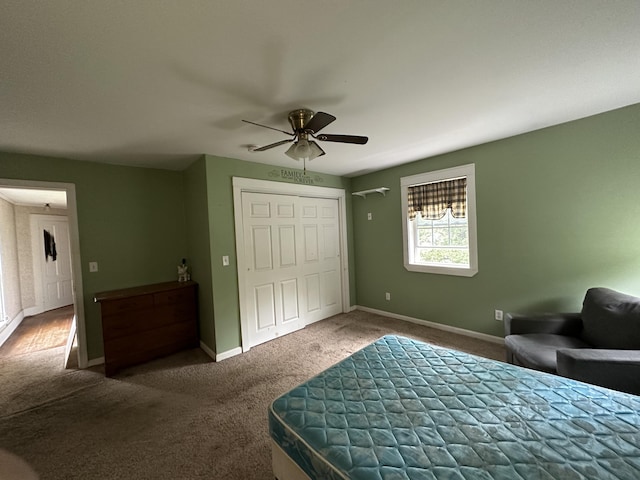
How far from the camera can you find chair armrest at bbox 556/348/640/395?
155 cm

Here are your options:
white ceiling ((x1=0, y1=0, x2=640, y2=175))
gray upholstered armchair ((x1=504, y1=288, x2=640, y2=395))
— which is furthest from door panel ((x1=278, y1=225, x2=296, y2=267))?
gray upholstered armchair ((x1=504, y1=288, x2=640, y2=395))

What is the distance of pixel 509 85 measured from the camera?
181cm

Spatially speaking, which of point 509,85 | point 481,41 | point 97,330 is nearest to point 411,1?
point 481,41

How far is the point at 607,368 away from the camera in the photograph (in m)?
1.59

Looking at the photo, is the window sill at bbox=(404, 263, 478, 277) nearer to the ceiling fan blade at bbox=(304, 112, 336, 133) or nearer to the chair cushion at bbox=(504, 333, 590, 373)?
the chair cushion at bbox=(504, 333, 590, 373)

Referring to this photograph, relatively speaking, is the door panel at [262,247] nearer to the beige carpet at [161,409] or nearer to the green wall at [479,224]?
the green wall at [479,224]

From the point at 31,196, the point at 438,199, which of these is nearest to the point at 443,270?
the point at 438,199

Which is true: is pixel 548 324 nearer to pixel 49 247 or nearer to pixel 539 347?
pixel 539 347

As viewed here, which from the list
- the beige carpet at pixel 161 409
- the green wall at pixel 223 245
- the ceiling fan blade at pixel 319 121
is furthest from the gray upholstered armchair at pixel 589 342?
the green wall at pixel 223 245

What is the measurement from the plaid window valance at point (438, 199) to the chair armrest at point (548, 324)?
144 centimetres

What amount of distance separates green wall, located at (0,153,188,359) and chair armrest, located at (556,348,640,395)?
423 centimetres

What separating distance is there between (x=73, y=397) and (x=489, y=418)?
3.38 metres

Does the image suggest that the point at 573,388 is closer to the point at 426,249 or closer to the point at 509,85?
the point at 509,85

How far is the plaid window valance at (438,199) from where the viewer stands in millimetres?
3320
